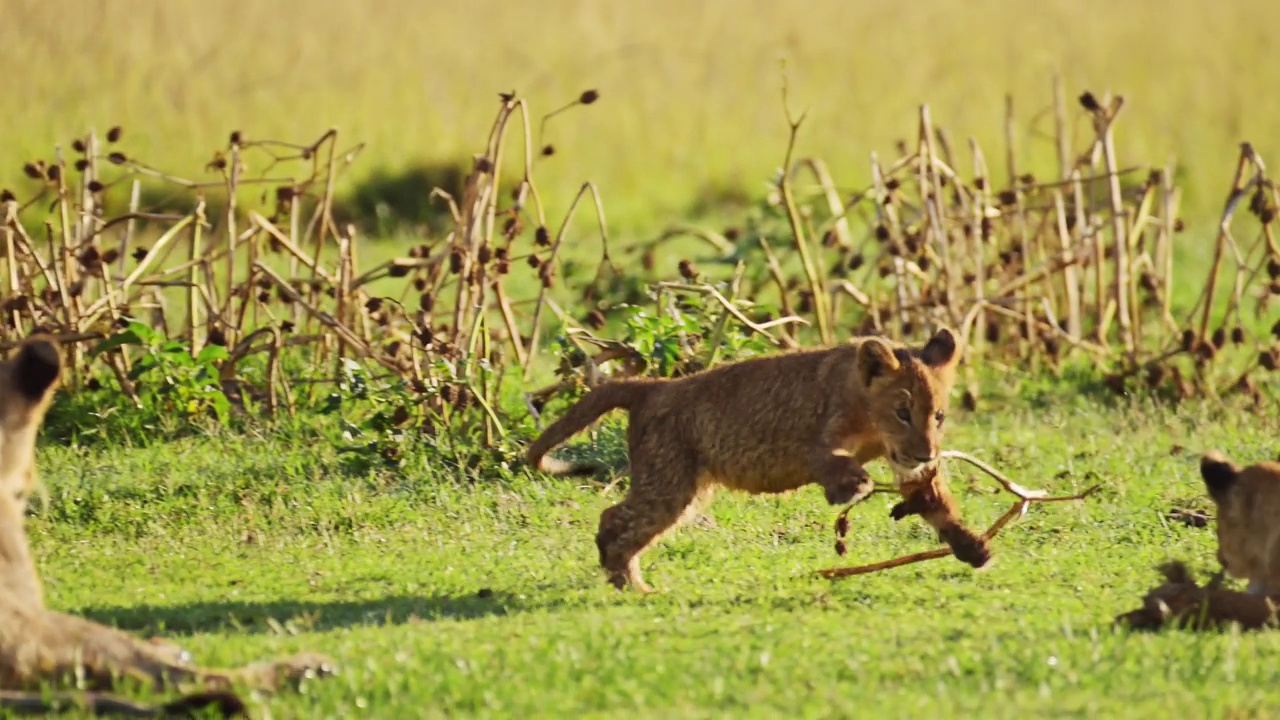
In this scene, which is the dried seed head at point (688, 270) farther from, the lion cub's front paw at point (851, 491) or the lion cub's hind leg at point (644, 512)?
the lion cub's front paw at point (851, 491)

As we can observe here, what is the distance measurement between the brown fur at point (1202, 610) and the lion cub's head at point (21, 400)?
3225 mm

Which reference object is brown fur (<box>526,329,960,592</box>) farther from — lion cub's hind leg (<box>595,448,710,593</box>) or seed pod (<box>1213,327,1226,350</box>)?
seed pod (<box>1213,327,1226,350</box>)

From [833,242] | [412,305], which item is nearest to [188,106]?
[412,305]

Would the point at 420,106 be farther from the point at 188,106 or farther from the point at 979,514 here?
the point at 979,514

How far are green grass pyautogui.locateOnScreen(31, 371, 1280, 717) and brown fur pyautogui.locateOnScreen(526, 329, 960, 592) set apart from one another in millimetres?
303

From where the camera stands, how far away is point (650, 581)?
7395 millimetres

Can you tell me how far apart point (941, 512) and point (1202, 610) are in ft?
4.09

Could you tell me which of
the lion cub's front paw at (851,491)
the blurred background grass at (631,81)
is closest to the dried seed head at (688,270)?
the lion cub's front paw at (851,491)

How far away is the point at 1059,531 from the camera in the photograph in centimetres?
817

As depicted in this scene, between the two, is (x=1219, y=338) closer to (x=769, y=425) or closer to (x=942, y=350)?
(x=942, y=350)

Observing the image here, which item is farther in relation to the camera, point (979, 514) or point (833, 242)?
point (833, 242)

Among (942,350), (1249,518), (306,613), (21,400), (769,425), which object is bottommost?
(306,613)

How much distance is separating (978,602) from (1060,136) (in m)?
5.61

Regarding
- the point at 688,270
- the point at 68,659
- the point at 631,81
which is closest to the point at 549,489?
the point at 688,270
